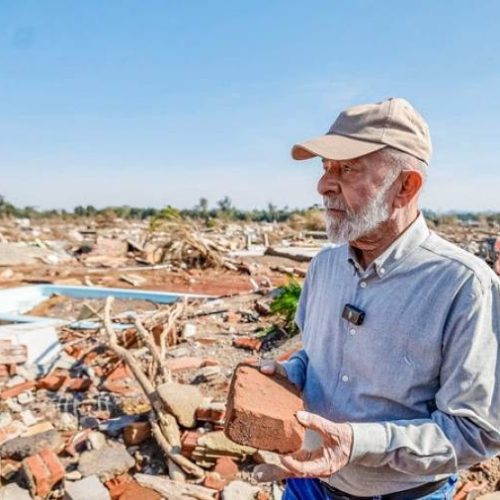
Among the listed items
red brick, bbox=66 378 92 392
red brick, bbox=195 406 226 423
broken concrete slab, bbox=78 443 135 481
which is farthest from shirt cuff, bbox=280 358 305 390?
red brick, bbox=66 378 92 392

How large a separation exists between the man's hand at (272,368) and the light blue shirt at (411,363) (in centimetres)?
13

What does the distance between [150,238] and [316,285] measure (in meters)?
14.9

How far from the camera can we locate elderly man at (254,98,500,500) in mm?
1308

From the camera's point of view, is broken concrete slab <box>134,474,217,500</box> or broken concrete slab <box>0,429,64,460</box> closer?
broken concrete slab <box>134,474,217,500</box>

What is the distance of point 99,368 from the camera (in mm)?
5723

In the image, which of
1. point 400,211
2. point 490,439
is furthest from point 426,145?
point 490,439

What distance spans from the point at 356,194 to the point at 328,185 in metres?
0.12

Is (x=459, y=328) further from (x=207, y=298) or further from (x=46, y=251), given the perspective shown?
(x=46, y=251)

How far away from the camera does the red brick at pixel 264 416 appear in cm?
148

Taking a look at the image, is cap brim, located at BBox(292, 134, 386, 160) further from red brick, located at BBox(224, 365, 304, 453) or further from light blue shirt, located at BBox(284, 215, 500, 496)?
red brick, located at BBox(224, 365, 304, 453)

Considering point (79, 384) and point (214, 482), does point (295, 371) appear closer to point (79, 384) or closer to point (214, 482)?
point (214, 482)

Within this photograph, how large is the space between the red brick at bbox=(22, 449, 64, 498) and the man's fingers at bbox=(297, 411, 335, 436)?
2.91 m

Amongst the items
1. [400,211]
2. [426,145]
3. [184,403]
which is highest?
[426,145]

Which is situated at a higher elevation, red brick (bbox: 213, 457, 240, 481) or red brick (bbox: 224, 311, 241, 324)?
red brick (bbox: 224, 311, 241, 324)
